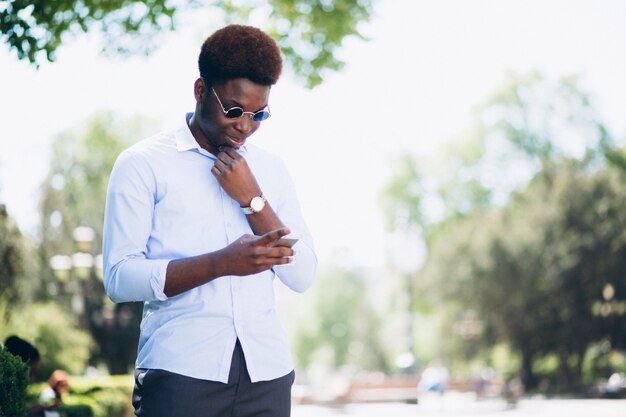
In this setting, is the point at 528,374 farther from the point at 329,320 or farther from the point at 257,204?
the point at 257,204

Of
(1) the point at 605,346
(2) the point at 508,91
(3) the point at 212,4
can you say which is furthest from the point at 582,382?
(3) the point at 212,4

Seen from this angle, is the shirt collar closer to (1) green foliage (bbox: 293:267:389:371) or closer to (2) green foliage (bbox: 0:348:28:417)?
(2) green foliage (bbox: 0:348:28:417)

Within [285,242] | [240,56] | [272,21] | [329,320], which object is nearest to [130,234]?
[285,242]

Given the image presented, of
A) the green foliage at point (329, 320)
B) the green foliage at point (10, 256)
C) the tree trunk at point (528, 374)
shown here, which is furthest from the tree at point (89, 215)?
the green foliage at point (329, 320)

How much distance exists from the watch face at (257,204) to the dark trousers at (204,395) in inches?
15.4

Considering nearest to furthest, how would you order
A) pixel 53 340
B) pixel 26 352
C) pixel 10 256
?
pixel 26 352
pixel 10 256
pixel 53 340

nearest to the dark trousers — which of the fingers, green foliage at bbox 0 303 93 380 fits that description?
the fingers

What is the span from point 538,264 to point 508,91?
12.0 metres

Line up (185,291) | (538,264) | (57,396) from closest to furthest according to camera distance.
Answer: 1. (185,291)
2. (57,396)
3. (538,264)

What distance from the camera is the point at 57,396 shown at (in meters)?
9.12

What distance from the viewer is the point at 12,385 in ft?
14.9

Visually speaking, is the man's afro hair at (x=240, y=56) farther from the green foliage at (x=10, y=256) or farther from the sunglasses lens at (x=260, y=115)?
the green foliage at (x=10, y=256)

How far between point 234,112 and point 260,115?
0.10m

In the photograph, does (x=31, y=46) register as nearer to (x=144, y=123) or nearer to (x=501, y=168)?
(x=144, y=123)
